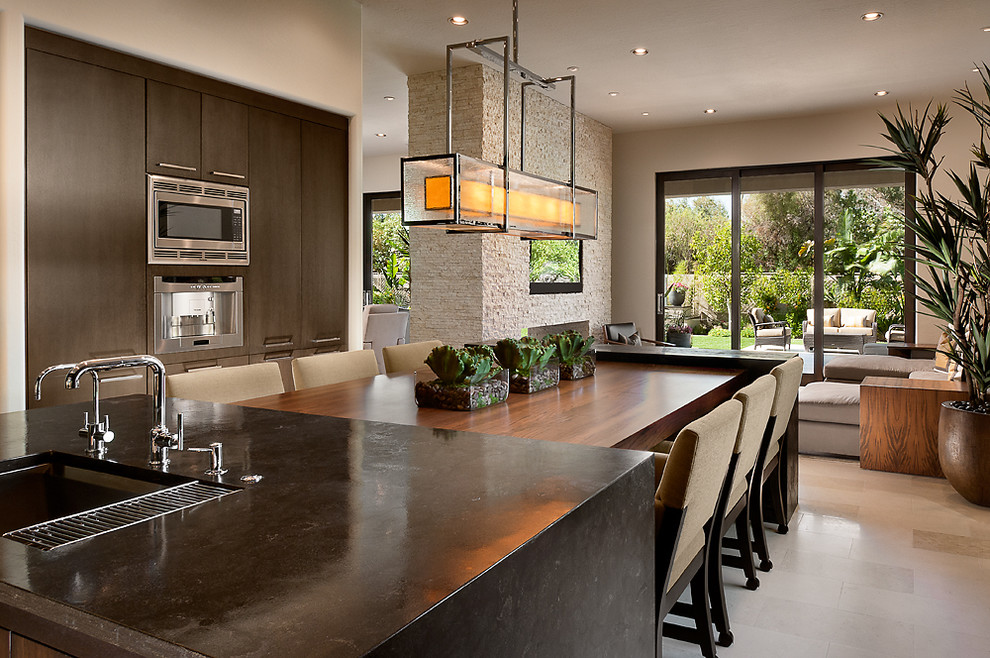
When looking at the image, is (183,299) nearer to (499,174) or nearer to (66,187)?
(66,187)

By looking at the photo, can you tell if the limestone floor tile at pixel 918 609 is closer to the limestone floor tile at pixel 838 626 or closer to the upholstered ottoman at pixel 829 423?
the limestone floor tile at pixel 838 626

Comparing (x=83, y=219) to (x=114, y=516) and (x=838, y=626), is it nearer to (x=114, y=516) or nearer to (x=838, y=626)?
(x=114, y=516)

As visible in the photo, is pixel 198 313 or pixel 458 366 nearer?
pixel 458 366

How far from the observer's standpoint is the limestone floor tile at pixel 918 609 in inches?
105

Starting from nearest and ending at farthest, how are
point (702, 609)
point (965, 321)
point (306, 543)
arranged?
point (306, 543), point (702, 609), point (965, 321)

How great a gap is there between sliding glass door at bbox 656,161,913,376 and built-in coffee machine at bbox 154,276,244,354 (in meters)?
5.76

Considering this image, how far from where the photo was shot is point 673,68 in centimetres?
621

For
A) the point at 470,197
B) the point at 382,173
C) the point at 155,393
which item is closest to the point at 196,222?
the point at 470,197

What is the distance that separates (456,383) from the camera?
2521mm

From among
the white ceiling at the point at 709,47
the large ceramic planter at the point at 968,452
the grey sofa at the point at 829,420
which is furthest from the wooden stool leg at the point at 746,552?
the white ceiling at the point at 709,47

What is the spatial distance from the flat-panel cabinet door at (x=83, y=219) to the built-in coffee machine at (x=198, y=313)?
12 cm

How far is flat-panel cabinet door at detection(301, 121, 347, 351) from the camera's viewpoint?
458cm

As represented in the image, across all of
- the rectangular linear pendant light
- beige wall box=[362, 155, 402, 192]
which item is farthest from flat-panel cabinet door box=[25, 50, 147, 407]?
beige wall box=[362, 155, 402, 192]

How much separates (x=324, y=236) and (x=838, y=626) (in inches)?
138
